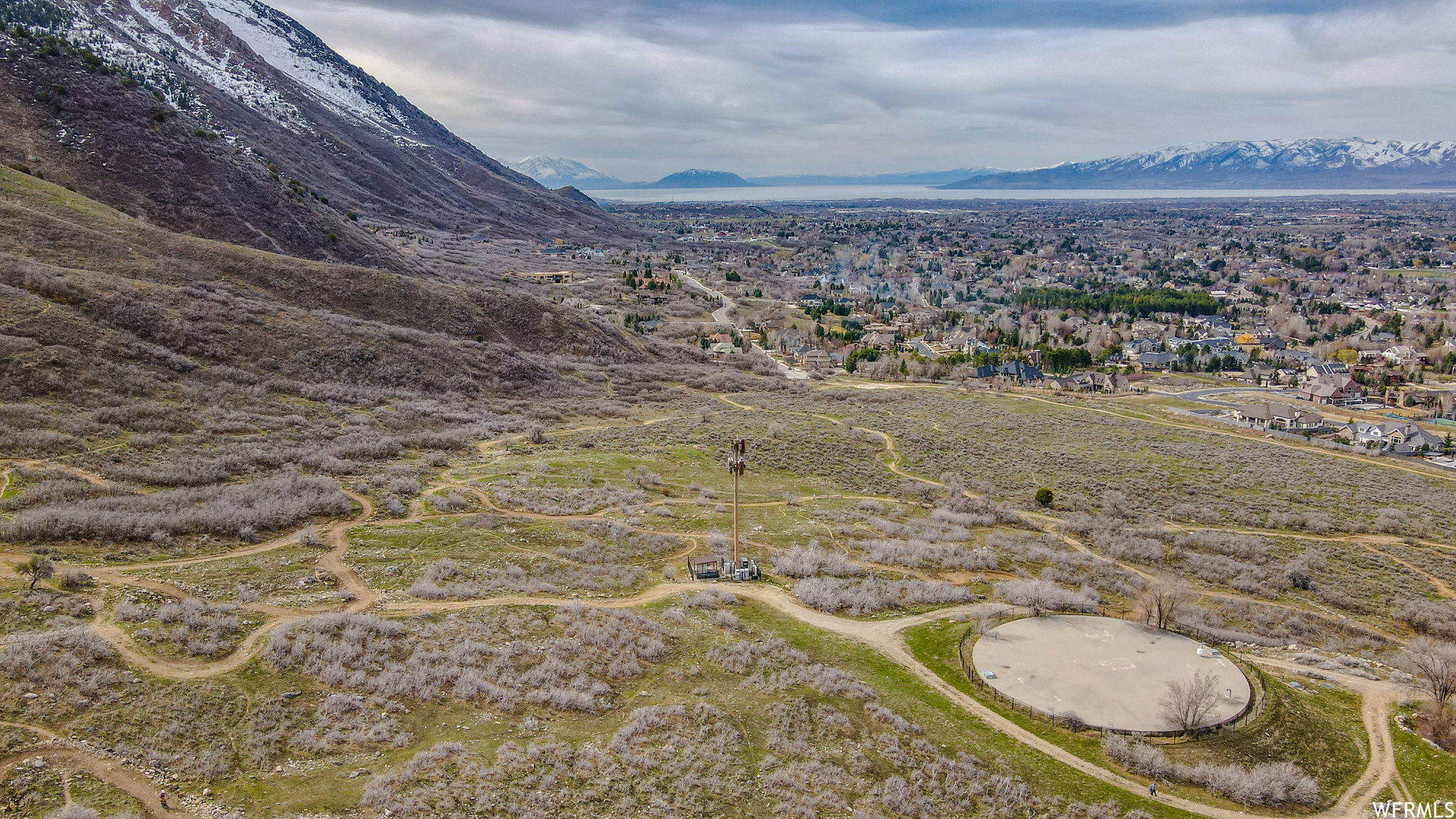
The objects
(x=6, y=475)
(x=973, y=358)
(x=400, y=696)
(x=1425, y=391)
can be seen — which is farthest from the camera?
(x=973, y=358)

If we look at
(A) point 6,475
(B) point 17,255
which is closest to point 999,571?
(A) point 6,475

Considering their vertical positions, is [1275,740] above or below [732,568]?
below

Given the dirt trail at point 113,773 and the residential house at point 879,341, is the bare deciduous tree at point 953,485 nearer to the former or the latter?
the dirt trail at point 113,773

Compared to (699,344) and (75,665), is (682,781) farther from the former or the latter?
(699,344)

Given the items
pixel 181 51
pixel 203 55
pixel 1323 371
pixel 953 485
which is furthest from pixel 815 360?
pixel 203 55

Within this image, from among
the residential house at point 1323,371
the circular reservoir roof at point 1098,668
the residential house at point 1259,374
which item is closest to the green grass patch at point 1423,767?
the circular reservoir roof at point 1098,668

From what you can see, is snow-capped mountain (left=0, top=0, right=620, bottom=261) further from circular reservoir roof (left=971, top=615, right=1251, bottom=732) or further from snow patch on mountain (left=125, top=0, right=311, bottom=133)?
circular reservoir roof (left=971, top=615, right=1251, bottom=732)

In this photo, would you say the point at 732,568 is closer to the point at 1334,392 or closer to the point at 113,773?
the point at 113,773
